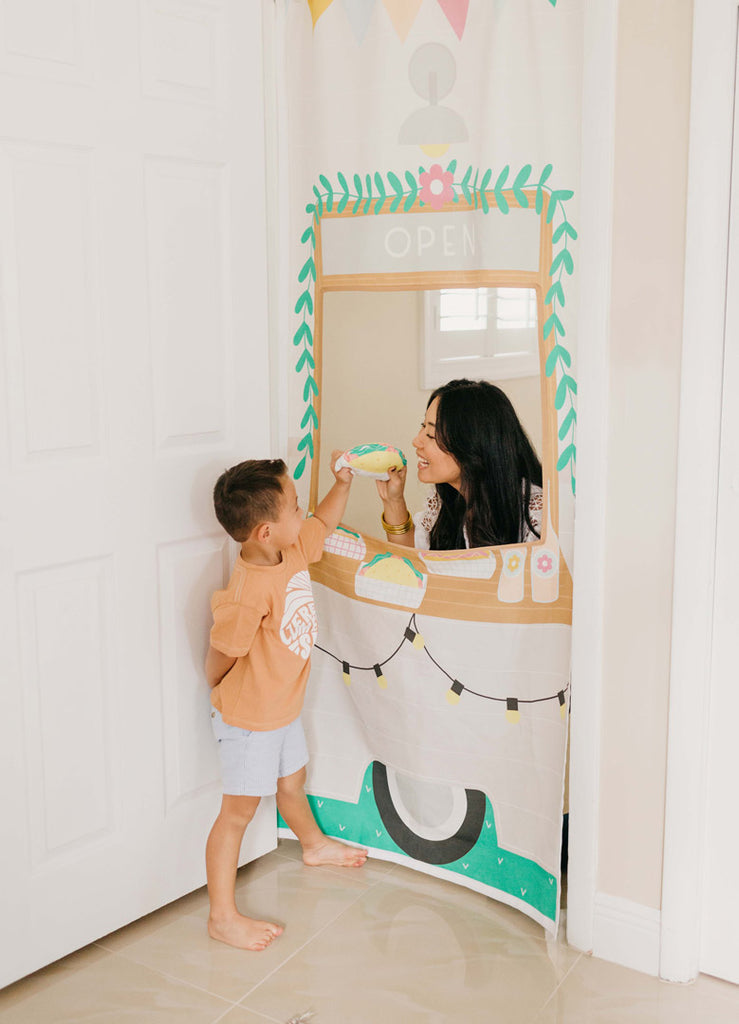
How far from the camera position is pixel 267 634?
205 cm

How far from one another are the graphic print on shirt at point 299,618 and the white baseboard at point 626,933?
30.7 inches

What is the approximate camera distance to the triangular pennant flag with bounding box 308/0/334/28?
2027 mm

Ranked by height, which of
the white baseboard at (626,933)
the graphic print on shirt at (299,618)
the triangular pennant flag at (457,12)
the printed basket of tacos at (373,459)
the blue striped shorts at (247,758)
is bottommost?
the white baseboard at (626,933)

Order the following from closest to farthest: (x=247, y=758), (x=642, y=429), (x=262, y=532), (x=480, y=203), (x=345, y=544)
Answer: (x=642, y=429) < (x=480, y=203) < (x=262, y=532) < (x=247, y=758) < (x=345, y=544)

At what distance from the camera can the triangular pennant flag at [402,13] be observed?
6.24 feet

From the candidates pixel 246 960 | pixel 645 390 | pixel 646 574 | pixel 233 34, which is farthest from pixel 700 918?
pixel 233 34

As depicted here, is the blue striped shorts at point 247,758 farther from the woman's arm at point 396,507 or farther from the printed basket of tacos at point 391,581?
the woman's arm at point 396,507

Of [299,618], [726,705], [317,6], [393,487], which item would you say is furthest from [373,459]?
[317,6]

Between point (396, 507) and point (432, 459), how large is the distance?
0.45 feet

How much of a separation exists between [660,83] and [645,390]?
0.52 metres

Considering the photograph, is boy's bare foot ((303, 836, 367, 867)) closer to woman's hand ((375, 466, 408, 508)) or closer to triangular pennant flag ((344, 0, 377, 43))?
woman's hand ((375, 466, 408, 508))

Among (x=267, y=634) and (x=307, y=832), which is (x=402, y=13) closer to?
(x=267, y=634)

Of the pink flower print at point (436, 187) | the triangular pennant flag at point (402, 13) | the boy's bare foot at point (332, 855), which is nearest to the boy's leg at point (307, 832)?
the boy's bare foot at point (332, 855)

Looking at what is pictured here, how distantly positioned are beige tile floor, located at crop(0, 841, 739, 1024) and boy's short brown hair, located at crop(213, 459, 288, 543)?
2.75 ft
